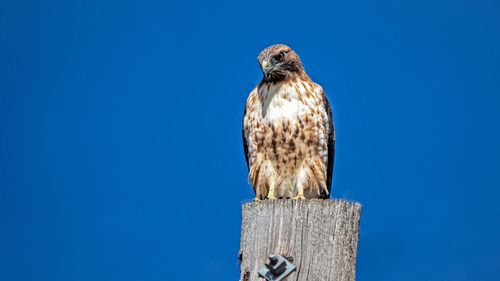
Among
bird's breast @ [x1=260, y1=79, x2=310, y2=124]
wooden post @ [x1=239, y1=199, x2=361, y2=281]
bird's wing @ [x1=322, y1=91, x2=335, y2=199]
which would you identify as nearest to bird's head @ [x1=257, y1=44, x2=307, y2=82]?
bird's breast @ [x1=260, y1=79, x2=310, y2=124]

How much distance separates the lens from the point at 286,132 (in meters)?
7.45

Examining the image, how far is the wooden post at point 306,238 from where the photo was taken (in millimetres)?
4383

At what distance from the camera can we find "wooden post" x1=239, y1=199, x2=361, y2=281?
438 cm

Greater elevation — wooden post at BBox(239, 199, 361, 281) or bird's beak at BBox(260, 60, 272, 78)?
bird's beak at BBox(260, 60, 272, 78)

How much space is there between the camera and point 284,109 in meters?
7.53

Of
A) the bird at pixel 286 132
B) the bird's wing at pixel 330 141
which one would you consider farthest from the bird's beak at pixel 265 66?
the bird's wing at pixel 330 141

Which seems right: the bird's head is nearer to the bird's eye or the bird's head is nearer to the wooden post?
the bird's eye

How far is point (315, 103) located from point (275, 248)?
3.51 meters

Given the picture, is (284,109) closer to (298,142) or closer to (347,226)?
(298,142)

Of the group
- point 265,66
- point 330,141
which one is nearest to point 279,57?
point 265,66

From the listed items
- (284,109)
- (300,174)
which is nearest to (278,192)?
(300,174)

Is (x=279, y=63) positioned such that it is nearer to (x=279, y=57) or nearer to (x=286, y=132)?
(x=279, y=57)

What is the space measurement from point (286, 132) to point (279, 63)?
850 mm

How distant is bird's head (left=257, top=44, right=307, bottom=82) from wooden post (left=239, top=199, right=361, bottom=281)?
3132mm
